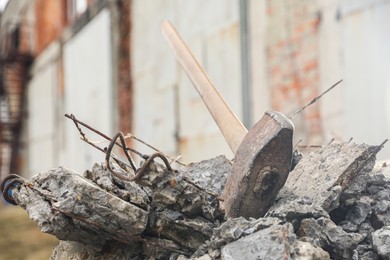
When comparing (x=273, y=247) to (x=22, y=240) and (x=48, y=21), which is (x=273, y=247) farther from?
(x=48, y=21)

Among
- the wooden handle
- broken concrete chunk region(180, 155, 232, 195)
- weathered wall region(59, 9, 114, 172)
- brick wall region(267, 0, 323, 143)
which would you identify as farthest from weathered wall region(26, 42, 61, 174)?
broken concrete chunk region(180, 155, 232, 195)

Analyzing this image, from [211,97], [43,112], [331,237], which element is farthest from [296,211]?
[43,112]

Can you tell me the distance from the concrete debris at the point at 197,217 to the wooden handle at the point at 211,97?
0.32 m

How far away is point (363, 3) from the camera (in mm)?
4387

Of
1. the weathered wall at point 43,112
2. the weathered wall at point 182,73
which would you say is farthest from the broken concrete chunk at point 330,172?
the weathered wall at point 43,112

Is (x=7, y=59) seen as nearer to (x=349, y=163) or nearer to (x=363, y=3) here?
(x=363, y=3)

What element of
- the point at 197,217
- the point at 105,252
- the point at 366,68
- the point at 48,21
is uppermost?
the point at 48,21

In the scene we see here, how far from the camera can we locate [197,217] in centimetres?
178

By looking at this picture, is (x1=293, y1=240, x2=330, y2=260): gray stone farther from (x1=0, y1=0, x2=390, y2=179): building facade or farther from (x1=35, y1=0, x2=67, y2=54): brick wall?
(x1=35, y1=0, x2=67, y2=54): brick wall

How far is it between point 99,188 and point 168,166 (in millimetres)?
224

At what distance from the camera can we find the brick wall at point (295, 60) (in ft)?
15.8

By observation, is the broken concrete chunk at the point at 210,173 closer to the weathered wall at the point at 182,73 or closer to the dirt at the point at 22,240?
the weathered wall at the point at 182,73

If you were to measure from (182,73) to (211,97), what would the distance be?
14.8 ft

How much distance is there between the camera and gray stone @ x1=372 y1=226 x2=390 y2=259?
162cm
